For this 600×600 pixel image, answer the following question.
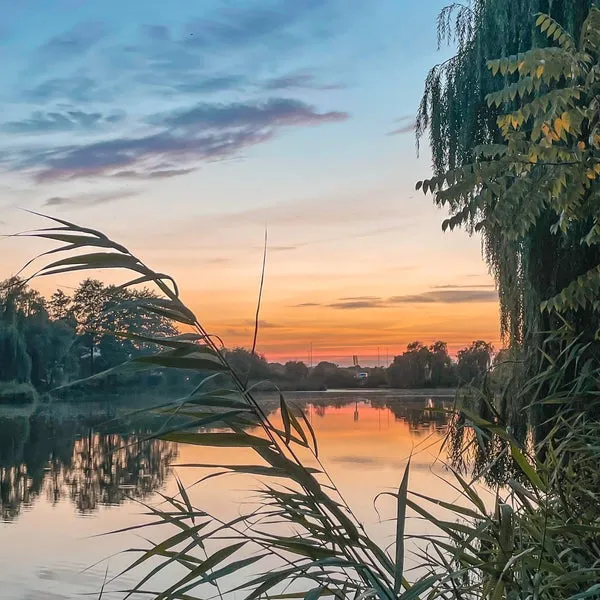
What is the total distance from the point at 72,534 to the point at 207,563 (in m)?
9.30

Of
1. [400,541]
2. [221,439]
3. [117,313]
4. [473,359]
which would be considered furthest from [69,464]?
[400,541]

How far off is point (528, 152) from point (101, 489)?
1116 centimetres

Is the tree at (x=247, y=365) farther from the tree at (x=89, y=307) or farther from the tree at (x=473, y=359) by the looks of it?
the tree at (x=473, y=359)

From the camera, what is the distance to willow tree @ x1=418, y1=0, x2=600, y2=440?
3.07 m

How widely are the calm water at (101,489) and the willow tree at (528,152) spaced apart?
964 mm

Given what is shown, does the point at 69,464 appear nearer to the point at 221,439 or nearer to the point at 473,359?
the point at 473,359

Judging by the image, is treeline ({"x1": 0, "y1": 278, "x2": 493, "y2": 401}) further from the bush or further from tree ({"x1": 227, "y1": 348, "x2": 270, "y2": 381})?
the bush

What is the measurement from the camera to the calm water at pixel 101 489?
7992 mm

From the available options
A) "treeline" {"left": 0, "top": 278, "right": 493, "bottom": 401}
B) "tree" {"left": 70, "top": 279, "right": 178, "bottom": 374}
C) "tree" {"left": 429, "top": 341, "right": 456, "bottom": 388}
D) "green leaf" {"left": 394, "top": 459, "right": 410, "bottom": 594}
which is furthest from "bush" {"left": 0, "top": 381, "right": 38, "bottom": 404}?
"green leaf" {"left": 394, "top": 459, "right": 410, "bottom": 594}

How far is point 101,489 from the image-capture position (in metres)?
13.2

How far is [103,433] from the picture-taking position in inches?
55.1

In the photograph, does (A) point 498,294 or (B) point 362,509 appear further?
(B) point 362,509

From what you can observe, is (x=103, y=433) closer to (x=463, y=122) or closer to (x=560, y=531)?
(x=560, y=531)

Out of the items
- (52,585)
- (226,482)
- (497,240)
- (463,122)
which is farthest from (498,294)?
(226,482)
